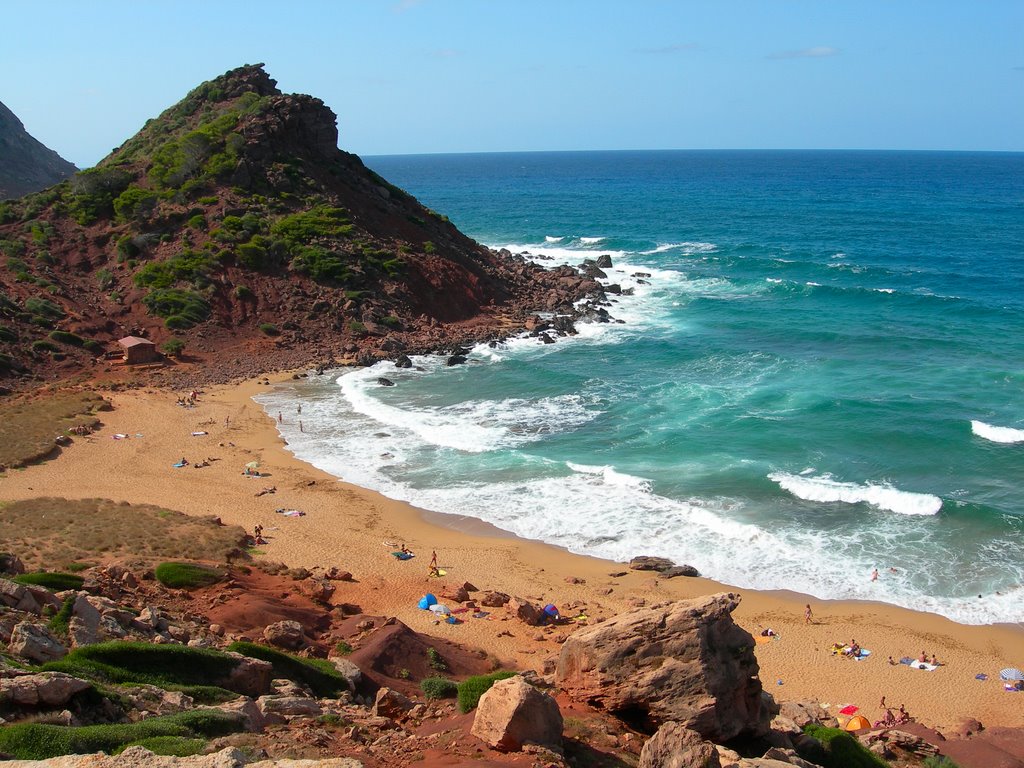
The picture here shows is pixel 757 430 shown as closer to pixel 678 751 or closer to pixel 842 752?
pixel 842 752

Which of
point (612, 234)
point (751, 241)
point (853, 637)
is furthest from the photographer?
point (612, 234)

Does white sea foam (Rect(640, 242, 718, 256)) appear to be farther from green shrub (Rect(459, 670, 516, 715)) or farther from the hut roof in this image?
green shrub (Rect(459, 670, 516, 715))

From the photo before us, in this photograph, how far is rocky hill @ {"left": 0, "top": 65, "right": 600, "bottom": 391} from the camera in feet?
171

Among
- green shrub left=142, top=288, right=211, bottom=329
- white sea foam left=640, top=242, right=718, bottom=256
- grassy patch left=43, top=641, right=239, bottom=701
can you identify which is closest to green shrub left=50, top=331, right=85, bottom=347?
green shrub left=142, top=288, right=211, bottom=329

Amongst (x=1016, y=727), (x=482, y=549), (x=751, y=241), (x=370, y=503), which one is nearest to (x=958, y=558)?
(x=1016, y=727)

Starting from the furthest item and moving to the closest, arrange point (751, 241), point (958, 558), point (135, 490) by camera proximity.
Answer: point (751, 241), point (135, 490), point (958, 558)

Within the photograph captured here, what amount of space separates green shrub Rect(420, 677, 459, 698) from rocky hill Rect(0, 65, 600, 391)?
34498 millimetres

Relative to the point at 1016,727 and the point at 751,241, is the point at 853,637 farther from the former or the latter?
the point at 751,241

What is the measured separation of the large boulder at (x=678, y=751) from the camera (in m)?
12.8

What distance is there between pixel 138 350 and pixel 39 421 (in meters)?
10.6

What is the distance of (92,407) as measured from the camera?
41562mm

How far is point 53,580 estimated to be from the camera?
1989cm

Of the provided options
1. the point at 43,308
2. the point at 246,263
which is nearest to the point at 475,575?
the point at 43,308

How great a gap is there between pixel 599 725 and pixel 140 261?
52.1 meters
